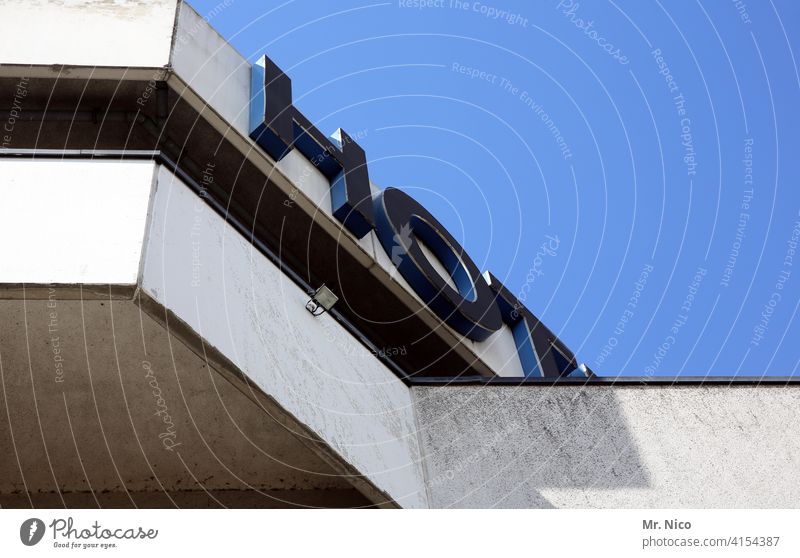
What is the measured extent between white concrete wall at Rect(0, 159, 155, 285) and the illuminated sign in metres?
3.28

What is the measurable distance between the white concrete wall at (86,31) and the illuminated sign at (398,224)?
1.18 metres

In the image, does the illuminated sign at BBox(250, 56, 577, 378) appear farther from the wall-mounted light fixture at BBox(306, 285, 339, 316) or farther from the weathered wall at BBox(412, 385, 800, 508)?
the wall-mounted light fixture at BBox(306, 285, 339, 316)

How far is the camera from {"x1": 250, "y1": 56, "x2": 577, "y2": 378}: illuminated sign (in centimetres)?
920

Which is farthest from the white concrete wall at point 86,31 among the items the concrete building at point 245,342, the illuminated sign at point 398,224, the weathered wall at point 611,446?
the weathered wall at point 611,446

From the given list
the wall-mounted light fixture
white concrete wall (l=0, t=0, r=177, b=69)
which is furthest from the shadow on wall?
white concrete wall (l=0, t=0, r=177, b=69)

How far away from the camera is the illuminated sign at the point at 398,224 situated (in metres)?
9.20

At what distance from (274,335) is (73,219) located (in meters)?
1.37

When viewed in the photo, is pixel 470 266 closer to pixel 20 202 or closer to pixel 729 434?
pixel 729 434
